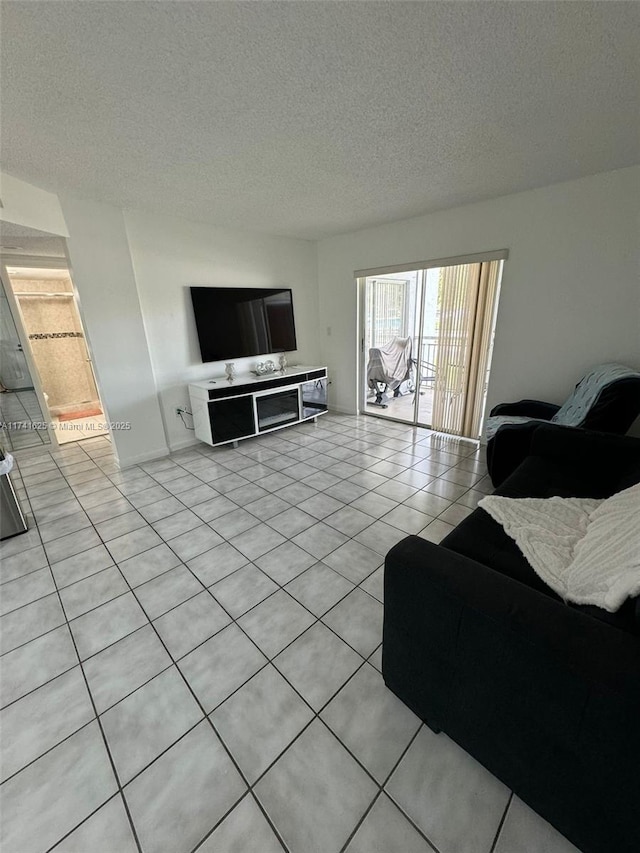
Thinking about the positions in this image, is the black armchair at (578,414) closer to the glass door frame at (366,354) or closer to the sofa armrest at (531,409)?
the sofa armrest at (531,409)

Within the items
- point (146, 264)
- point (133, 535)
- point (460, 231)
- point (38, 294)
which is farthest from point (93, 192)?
point (38, 294)

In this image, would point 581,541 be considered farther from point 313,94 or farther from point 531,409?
point 313,94

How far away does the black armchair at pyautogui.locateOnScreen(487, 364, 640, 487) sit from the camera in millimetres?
2184

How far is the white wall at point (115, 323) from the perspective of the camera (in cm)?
288

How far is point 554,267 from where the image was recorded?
9.48 feet

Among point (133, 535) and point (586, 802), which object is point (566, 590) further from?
point (133, 535)

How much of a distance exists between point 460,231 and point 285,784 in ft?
13.5

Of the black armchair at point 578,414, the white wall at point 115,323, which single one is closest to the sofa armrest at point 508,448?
the black armchair at point 578,414

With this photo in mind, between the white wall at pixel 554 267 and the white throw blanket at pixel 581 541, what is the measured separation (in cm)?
187

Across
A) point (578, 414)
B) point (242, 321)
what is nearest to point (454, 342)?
point (578, 414)

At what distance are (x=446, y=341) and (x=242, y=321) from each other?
7.81 feet

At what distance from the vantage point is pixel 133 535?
2.35m

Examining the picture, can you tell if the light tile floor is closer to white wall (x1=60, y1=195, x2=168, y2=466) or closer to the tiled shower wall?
white wall (x1=60, y1=195, x2=168, y2=466)

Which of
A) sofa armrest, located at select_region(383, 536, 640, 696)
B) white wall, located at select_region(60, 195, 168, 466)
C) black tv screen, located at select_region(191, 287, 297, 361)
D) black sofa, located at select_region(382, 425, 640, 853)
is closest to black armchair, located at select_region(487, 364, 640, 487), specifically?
black sofa, located at select_region(382, 425, 640, 853)
